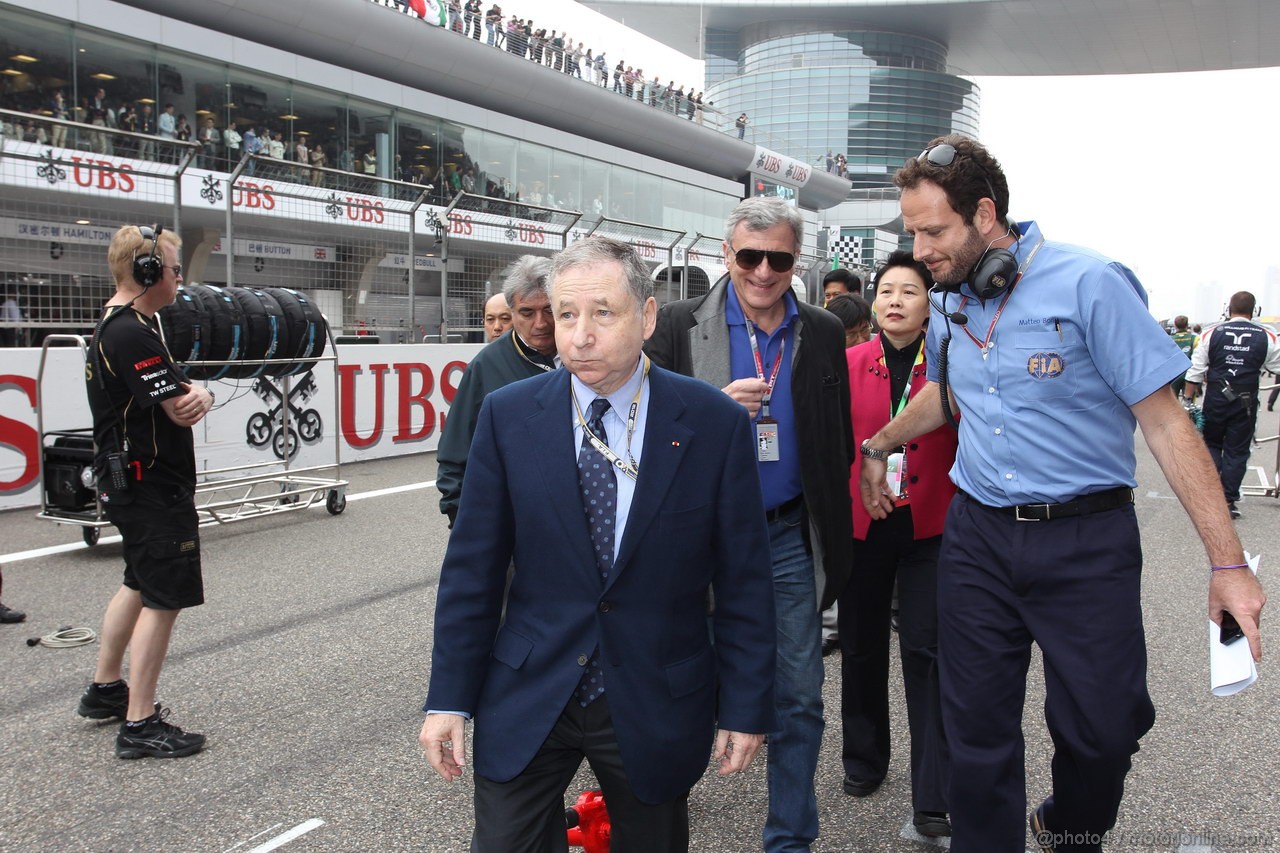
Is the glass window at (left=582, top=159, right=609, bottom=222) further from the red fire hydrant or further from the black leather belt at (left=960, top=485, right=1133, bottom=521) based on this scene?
the black leather belt at (left=960, top=485, right=1133, bottom=521)

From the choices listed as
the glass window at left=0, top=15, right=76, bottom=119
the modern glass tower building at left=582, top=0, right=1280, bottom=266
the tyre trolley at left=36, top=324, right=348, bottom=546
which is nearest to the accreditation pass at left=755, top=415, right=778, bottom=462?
the tyre trolley at left=36, top=324, right=348, bottom=546

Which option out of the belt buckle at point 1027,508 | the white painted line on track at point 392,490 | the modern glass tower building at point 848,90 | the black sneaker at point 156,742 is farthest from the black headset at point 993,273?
the modern glass tower building at point 848,90

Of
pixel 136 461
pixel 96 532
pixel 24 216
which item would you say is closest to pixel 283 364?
pixel 96 532

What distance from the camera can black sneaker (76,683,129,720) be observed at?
394 cm

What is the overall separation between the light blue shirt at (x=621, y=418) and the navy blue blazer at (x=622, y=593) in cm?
3

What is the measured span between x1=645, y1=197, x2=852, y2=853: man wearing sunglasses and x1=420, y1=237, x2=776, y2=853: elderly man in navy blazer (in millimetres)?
829

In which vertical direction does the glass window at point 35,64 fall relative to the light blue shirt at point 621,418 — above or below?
above

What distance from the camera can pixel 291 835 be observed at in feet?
10.2

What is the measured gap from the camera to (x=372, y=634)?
523 centimetres

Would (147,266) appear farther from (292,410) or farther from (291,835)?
(292,410)

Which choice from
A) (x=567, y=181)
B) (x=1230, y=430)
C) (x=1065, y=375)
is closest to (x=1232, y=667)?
(x=1065, y=375)

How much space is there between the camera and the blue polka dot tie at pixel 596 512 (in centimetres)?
205

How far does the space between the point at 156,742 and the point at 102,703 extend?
Answer: 0.45 metres

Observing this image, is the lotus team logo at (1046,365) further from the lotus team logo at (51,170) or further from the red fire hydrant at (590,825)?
the lotus team logo at (51,170)
